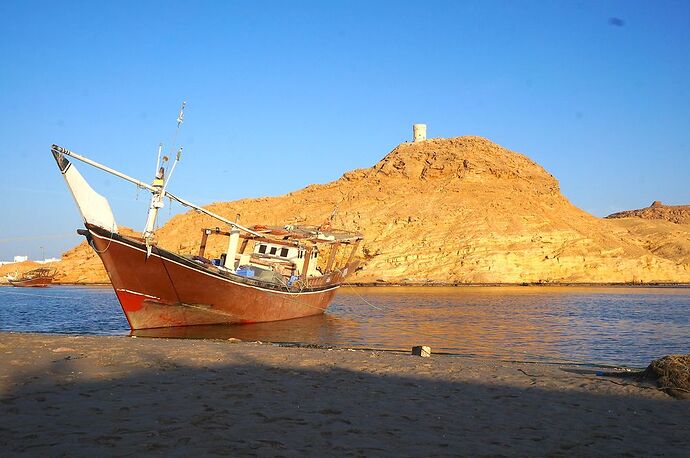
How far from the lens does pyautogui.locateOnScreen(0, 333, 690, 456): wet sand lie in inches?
225

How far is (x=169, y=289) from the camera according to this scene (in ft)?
74.1

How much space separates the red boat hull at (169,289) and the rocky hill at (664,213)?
156720mm

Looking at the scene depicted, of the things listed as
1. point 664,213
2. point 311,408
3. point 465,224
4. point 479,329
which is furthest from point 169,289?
point 664,213

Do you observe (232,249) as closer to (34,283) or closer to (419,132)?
(34,283)

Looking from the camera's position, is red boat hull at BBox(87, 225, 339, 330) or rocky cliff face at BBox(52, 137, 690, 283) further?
rocky cliff face at BBox(52, 137, 690, 283)

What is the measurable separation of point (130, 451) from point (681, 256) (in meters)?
90.0

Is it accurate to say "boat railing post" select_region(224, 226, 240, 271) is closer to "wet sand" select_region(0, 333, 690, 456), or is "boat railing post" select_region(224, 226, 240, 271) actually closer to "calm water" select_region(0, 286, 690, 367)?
"calm water" select_region(0, 286, 690, 367)

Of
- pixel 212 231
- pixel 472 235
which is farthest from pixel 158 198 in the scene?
pixel 472 235

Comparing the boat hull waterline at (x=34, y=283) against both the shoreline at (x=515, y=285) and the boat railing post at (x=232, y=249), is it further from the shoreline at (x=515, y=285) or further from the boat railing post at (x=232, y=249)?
the boat railing post at (x=232, y=249)

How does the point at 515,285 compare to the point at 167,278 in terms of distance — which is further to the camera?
the point at 515,285

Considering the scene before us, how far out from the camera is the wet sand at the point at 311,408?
5.71 metres

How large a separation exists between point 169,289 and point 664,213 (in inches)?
6796

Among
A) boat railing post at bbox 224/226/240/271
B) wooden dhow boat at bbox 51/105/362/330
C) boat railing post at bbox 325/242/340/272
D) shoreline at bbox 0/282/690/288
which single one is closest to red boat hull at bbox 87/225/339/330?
wooden dhow boat at bbox 51/105/362/330

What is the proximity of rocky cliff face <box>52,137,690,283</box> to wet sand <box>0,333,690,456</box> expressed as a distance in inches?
2291
